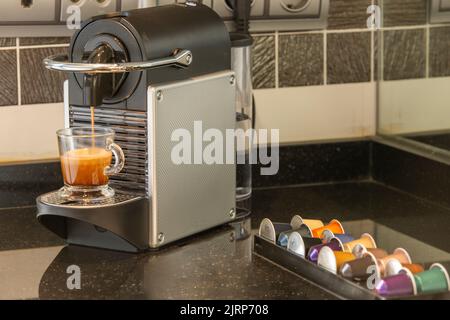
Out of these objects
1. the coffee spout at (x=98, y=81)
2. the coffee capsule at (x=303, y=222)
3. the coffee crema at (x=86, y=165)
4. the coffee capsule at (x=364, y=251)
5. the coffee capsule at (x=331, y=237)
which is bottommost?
the coffee capsule at (x=364, y=251)

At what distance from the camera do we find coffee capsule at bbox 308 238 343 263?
4.23ft

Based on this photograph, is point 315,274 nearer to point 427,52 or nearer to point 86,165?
point 86,165

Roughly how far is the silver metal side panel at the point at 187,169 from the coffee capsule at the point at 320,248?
0.69 feet

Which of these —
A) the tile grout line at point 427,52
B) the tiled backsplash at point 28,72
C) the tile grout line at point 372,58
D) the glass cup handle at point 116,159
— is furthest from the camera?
the tile grout line at point 372,58

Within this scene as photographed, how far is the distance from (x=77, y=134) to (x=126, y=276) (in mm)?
207

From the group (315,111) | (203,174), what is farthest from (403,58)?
(203,174)

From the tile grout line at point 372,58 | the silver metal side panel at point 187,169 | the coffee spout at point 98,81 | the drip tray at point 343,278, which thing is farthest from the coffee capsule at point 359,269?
the tile grout line at point 372,58

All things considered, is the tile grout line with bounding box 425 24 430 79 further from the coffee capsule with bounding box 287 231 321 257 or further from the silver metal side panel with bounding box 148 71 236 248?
the coffee capsule with bounding box 287 231 321 257

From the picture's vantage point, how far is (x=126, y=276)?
4.32 feet

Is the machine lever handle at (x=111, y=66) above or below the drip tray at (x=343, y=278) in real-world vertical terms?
above

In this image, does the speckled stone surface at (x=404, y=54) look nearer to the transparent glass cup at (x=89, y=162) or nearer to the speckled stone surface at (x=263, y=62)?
the speckled stone surface at (x=263, y=62)

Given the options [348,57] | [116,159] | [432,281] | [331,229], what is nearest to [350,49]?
[348,57]

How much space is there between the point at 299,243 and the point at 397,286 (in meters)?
0.19

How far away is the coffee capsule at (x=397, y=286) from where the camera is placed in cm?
116
